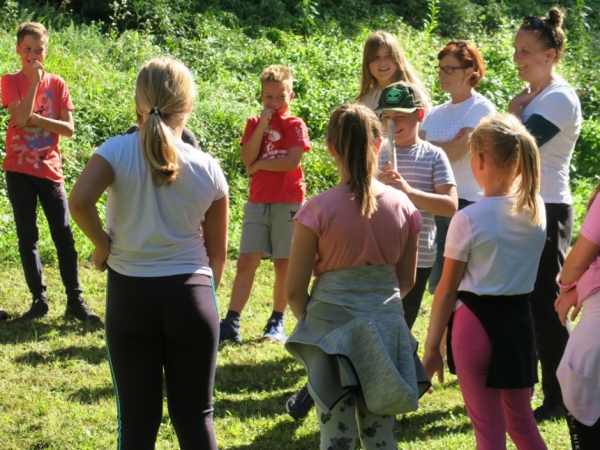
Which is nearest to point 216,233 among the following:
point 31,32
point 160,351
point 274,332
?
point 160,351

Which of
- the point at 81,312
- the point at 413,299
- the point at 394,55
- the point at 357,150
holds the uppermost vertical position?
the point at 394,55

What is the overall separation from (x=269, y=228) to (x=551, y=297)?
7.00ft

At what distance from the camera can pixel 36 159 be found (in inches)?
237

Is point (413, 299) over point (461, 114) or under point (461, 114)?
under

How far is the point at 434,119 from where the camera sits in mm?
4992

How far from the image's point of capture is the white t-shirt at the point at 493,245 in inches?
134

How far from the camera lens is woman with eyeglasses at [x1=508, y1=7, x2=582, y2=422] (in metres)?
4.51

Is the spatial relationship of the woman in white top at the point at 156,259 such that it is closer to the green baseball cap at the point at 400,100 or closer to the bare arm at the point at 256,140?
the green baseball cap at the point at 400,100

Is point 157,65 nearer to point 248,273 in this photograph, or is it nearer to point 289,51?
point 248,273

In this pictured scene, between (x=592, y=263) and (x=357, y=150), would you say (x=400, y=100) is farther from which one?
(x=592, y=263)

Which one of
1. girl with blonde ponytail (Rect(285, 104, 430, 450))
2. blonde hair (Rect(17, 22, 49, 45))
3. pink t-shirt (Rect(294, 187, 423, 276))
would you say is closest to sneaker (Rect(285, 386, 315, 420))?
girl with blonde ponytail (Rect(285, 104, 430, 450))

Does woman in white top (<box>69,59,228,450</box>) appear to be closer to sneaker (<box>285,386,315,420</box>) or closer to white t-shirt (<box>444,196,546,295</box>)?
white t-shirt (<box>444,196,546,295</box>)

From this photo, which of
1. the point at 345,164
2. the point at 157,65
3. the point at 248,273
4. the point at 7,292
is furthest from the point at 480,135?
the point at 7,292

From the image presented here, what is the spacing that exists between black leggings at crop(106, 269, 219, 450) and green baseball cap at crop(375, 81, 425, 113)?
1.42 metres
